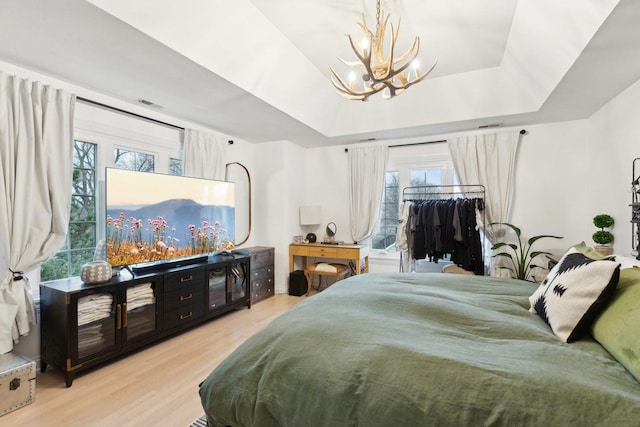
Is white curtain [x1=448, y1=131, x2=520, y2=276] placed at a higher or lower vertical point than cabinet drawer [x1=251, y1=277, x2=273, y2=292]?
higher

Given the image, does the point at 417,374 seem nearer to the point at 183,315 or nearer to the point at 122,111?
the point at 183,315

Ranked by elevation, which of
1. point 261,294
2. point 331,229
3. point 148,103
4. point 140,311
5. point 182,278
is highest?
point 148,103

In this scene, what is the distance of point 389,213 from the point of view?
4664 mm

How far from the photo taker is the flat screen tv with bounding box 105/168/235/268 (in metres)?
2.68

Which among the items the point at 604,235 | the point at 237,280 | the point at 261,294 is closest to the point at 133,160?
the point at 237,280

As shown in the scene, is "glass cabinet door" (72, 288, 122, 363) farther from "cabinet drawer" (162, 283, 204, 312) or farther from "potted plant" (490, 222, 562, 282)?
"potted plant" (490, 222, 562, 282)

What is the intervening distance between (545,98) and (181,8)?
10.8ft

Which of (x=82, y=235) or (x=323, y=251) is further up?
(x=82, y=235)

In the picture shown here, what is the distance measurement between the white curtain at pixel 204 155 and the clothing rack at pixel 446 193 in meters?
2.52

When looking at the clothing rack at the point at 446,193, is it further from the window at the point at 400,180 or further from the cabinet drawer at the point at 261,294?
the cabinet drawer at the point at 261,294

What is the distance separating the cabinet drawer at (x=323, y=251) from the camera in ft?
14.4

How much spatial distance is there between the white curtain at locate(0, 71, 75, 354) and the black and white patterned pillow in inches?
130

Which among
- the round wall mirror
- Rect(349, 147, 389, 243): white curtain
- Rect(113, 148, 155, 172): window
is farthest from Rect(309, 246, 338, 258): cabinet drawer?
Rect(113, 148, 155, 172): window

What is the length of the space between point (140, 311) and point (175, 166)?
173 cm
